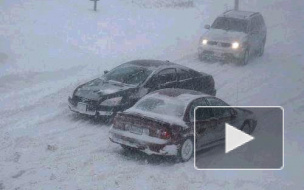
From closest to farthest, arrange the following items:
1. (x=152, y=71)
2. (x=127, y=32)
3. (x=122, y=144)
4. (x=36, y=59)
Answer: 1. (x=122, y=144)
2. (x=152, y=71)
3. (x=36, y=59)
4. (x=127, y=32)

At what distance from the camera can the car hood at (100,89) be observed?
12.5 metres

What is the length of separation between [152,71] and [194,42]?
11077 millimetres

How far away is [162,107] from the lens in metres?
10.8

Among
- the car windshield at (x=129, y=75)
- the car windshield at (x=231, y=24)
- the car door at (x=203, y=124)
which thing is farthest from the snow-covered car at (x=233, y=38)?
the car door at (x=203, y=124)

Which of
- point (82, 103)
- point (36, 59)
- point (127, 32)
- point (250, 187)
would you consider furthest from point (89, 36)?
point (250, 187)

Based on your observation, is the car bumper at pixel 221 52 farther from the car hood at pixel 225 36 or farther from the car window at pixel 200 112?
the car window at pixel 200 112

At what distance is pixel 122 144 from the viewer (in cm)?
1034

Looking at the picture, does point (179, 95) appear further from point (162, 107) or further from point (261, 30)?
point (261, 30)

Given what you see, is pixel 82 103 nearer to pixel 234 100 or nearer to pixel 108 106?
pixel 108 106

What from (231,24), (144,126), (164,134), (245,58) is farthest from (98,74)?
(164,134)

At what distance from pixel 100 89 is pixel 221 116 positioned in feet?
10.6

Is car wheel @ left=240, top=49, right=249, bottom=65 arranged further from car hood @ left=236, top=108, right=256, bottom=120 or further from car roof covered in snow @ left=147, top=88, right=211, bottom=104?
car roof covered in snow @ left=147, top=88, right=211, bottom=104

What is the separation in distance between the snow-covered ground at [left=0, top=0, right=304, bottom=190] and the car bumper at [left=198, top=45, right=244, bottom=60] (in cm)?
39

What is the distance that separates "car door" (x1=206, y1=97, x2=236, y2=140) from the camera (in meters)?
11.1
